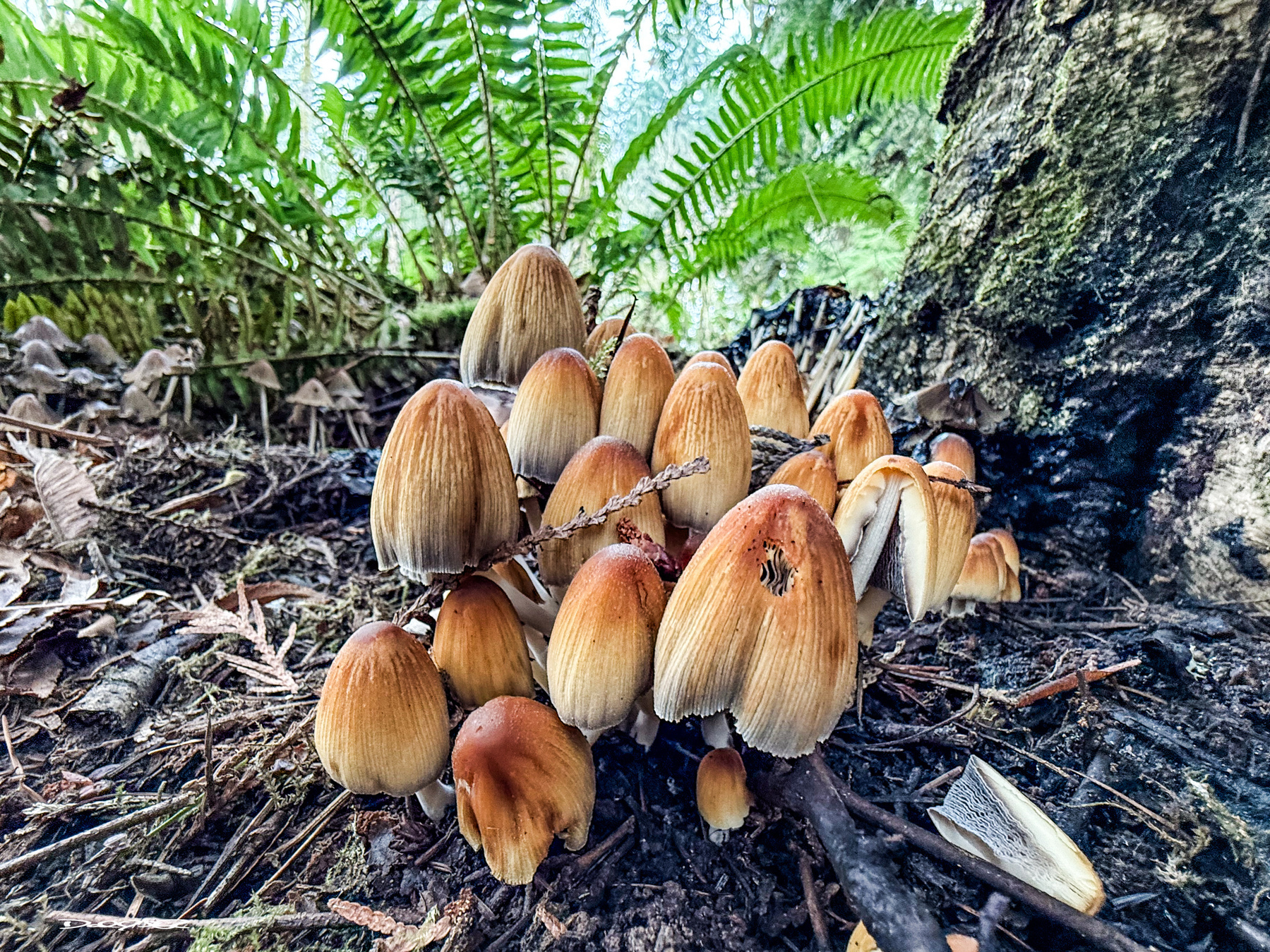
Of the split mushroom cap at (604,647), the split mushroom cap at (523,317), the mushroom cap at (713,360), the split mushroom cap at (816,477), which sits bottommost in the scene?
the split mushroom cap at (604,647)

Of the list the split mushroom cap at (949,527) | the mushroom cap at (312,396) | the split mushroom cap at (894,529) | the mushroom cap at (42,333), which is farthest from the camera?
the mushroom cap at (312,396)

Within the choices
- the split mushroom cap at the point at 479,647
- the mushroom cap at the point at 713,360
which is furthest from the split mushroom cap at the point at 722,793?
the mushroom cap at the point at 713,360

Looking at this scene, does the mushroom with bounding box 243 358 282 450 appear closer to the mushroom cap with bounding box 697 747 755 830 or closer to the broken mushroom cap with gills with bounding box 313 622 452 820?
the broken mushroom cap with gills with bounding box 313 622 452 820

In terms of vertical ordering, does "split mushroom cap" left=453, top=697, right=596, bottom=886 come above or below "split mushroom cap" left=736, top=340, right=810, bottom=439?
below

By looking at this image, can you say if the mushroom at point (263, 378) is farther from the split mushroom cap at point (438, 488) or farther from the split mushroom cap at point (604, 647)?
the split mushroom cap at point (604, 647)

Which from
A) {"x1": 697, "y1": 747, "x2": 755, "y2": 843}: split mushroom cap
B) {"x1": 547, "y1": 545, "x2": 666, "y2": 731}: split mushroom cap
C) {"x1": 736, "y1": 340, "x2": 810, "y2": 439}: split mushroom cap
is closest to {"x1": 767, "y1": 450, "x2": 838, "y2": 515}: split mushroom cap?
{"x1": 736, "y1": 340, "x2": 810, "y2": 439}: split mushroom cap
